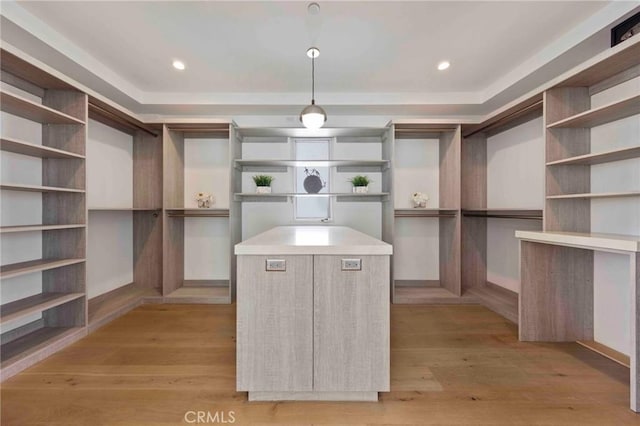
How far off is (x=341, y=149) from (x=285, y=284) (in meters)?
2.68

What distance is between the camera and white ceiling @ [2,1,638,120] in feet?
6.73

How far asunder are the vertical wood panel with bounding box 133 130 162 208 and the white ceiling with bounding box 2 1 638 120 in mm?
509

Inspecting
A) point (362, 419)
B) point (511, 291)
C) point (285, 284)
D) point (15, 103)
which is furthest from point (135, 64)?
point (511, 291)

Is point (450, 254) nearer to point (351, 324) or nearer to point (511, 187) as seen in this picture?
point (511, 187)

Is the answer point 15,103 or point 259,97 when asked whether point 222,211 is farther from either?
point 15,103

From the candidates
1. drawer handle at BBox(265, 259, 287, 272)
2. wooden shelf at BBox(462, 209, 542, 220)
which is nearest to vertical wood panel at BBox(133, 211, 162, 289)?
drawer handle at BBox(265, 259, 287, 272)

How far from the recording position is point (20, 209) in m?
2.26

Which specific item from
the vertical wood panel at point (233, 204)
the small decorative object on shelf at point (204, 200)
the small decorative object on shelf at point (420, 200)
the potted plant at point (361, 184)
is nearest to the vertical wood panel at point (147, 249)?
the small decorative object on shelf at point (204, 200)

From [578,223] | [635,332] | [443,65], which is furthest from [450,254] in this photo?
[443,65]

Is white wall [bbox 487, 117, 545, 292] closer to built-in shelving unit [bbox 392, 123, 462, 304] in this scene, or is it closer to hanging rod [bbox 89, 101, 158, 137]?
built-in shelving unit [bbox 392, 123, 462, 304]

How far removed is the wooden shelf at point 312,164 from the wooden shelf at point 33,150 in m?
1.57

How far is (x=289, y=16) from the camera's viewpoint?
2.13 meters

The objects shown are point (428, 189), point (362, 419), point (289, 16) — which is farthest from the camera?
point (428, 189)

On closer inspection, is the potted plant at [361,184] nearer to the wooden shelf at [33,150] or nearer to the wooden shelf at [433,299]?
the wooden shelf at [433,299]
